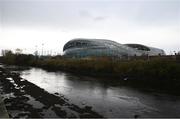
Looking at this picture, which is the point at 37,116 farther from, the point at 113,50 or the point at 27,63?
the point at 113,50

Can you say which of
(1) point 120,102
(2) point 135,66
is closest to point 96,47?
(2) point 135,66

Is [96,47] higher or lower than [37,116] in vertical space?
higher

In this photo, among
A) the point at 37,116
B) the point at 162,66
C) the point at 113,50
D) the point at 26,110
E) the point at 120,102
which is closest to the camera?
the point at 37,116

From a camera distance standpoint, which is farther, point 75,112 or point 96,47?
point 96,47

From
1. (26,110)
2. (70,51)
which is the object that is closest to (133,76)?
(26,110)

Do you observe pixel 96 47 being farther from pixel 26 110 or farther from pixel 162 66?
pixel 26 110

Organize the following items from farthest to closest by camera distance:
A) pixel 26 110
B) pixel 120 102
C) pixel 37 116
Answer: pixel 120 102 < pixel 26 110 < pixel 37 116

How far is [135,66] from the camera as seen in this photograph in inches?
1252

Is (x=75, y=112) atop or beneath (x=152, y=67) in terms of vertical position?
beneath

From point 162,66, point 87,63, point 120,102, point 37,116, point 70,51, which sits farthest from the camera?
point 70,51

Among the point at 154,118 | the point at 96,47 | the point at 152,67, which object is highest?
the point at 96,47

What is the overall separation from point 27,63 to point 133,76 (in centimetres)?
5629

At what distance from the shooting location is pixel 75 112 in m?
12.4

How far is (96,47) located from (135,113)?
259 ft
